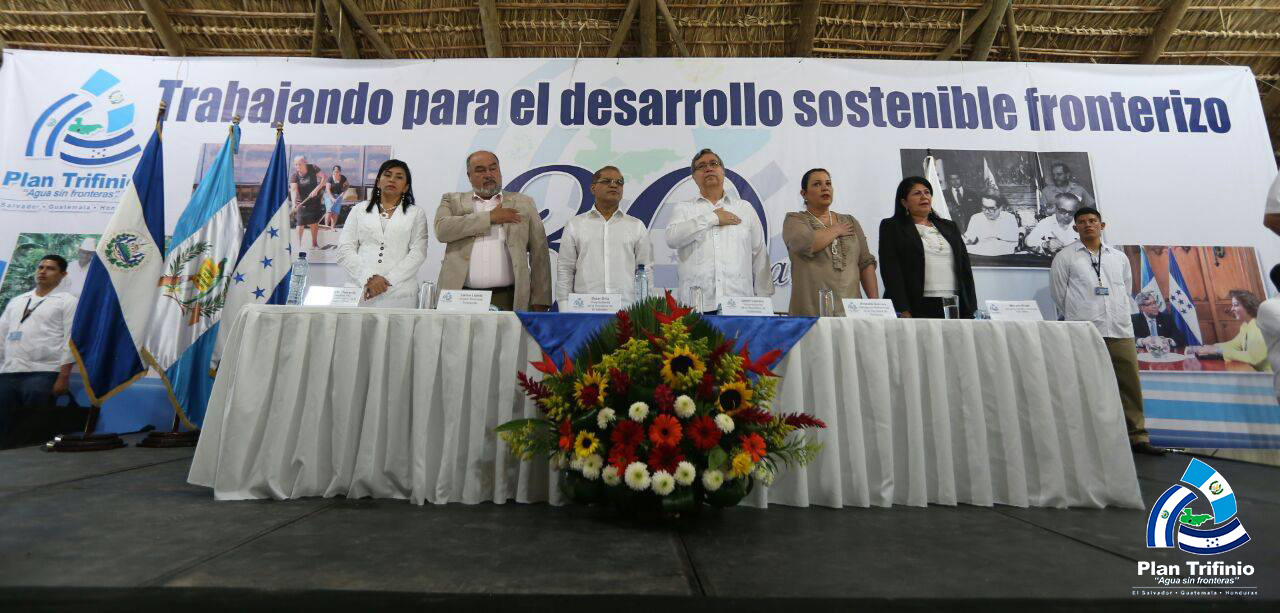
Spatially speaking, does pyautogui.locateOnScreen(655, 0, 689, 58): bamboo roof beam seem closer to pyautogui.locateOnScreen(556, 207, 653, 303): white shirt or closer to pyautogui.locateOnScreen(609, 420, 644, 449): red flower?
pyautogui.locateOnScreen(556, 207, 653, 303): white shirt

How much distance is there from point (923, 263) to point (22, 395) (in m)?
5.03

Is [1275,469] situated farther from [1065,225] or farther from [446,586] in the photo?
[446,586]

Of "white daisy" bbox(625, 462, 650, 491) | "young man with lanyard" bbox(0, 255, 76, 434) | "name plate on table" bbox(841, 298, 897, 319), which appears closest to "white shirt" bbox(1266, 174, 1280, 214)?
"name plate on table" bbox(841, 298, 897, 319)

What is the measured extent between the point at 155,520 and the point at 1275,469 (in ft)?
15.8

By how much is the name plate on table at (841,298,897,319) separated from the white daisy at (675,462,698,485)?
829 millimetres

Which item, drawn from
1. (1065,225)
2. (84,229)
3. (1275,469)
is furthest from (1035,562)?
(84,229)

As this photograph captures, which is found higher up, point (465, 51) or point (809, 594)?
point (465, 51)

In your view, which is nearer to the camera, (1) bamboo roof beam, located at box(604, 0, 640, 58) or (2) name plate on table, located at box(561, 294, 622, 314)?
(2) name plate on table, located at box(561, 294, 622, 314)

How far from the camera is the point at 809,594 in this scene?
1.03 metres

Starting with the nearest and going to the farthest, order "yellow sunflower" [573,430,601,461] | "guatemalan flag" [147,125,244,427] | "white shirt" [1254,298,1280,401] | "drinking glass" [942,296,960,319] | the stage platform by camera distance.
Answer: the stage platform
"yellow sunflower" [573,430,601,461]
"drinking glass" [942,296,960,319]
"white shirt" [1254,298,1280,401]
"guatemalan flag" [147,125,244,427]

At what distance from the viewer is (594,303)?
194 cm

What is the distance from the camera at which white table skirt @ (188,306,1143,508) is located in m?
1.78

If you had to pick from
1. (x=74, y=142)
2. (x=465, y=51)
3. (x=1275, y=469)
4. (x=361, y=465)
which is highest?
(x=465, y=51)

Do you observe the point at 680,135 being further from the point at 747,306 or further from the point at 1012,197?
the point at 747,306
